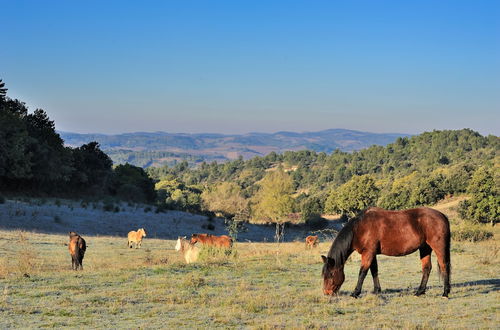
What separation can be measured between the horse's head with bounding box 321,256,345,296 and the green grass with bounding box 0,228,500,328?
0.24 m

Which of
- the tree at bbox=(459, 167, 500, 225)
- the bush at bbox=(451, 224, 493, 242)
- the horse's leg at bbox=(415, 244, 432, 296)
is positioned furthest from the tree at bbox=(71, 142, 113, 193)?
the horse's leg at bbox=(415, 244, 432, 296)

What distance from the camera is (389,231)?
10555 mm

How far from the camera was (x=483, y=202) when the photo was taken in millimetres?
47219

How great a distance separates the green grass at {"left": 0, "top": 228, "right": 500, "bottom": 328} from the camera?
27.9ft

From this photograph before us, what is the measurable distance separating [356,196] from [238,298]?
200 feet

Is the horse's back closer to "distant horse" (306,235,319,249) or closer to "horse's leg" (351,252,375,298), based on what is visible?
"horse's leg" (351,252,375,298)

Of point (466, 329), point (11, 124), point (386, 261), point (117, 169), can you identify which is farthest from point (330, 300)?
point (117, 169)

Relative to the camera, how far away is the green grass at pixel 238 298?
8516 millimetres

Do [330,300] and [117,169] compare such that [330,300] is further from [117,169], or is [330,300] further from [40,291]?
[117,169]

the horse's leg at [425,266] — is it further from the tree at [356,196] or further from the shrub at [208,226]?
the tree at [356,196]

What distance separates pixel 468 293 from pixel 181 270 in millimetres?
7376

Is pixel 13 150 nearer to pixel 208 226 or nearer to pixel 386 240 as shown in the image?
pixel 208 226

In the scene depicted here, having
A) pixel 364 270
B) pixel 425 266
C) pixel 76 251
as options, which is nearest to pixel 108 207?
pixel 76 251

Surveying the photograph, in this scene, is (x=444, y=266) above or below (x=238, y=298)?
above
